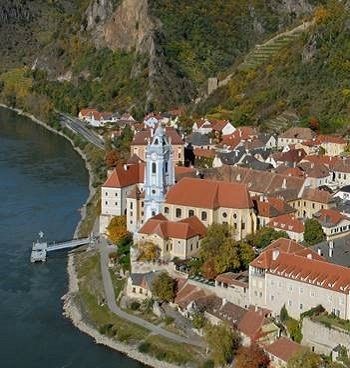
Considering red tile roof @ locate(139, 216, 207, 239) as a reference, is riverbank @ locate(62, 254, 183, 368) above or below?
below

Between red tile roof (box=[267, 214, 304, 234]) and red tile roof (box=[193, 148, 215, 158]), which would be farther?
red tile roof (box=[193, 148, 215, 158])

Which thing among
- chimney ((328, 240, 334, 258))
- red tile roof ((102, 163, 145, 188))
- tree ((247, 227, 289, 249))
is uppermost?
red tile roof ((102, 163, 145, 188))

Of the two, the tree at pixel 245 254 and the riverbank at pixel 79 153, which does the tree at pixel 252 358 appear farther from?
the riverbank at pixel 79 153

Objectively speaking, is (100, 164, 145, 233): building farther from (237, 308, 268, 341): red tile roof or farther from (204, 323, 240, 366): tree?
(204, 323, 240, 366): tree

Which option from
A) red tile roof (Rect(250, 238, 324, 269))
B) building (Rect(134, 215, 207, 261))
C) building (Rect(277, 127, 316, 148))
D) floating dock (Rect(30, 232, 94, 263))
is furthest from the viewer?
building (Rect(277, 127, 316, 148))

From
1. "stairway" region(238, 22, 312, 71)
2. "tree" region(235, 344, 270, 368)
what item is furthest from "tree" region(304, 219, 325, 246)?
"stairway" region(238, 22, 312, 71)

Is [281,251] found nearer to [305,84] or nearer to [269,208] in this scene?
[269,208]

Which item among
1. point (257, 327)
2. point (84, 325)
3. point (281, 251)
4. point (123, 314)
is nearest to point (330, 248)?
point (281, 251)
